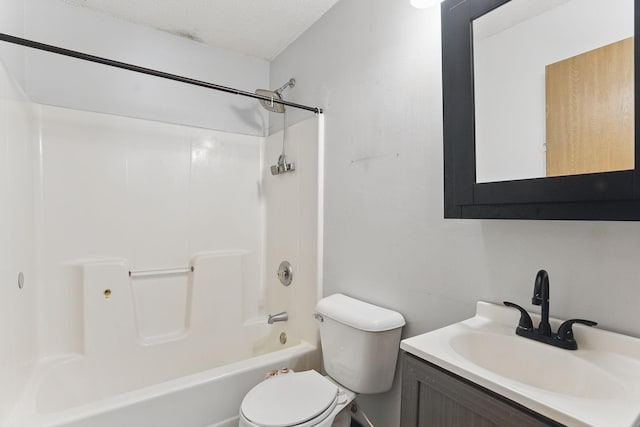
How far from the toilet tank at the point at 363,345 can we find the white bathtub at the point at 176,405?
0.38 meters

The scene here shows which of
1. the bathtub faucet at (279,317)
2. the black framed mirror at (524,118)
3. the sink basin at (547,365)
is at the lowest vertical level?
the bathtub faucet at (279,317)

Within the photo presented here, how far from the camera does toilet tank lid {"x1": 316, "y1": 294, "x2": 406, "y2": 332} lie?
133 centimetres

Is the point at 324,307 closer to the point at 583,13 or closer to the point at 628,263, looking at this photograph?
the point at 628,263

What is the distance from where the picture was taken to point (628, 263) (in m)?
0.82

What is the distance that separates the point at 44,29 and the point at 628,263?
273 centimetres

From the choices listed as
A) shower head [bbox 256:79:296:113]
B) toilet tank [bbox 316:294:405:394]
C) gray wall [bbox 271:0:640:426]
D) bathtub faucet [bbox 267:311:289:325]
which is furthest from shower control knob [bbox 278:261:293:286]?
shower head [bbox 256:79:296:113]

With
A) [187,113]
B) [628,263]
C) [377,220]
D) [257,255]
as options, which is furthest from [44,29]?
[628,263]

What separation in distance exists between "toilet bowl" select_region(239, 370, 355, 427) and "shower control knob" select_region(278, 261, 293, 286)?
783 mm

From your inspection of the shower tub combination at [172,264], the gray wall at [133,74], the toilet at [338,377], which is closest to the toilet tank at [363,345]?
the toilet at [338,377]

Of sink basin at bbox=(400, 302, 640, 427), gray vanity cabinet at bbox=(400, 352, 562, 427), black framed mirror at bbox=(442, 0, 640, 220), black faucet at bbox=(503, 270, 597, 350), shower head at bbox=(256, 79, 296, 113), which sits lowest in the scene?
gray vanity cabinet at bbox=(400, 352, 562, 427)

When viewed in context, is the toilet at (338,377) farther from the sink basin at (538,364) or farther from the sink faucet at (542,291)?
the sink faucet at (542,291)

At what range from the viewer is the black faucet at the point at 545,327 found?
2.80 feet

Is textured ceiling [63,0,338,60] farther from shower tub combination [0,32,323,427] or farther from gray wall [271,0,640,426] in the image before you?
shower tub combination [0,32,323,427]

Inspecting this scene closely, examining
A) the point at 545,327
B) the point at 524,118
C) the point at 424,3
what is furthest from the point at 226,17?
the point at 545,327
